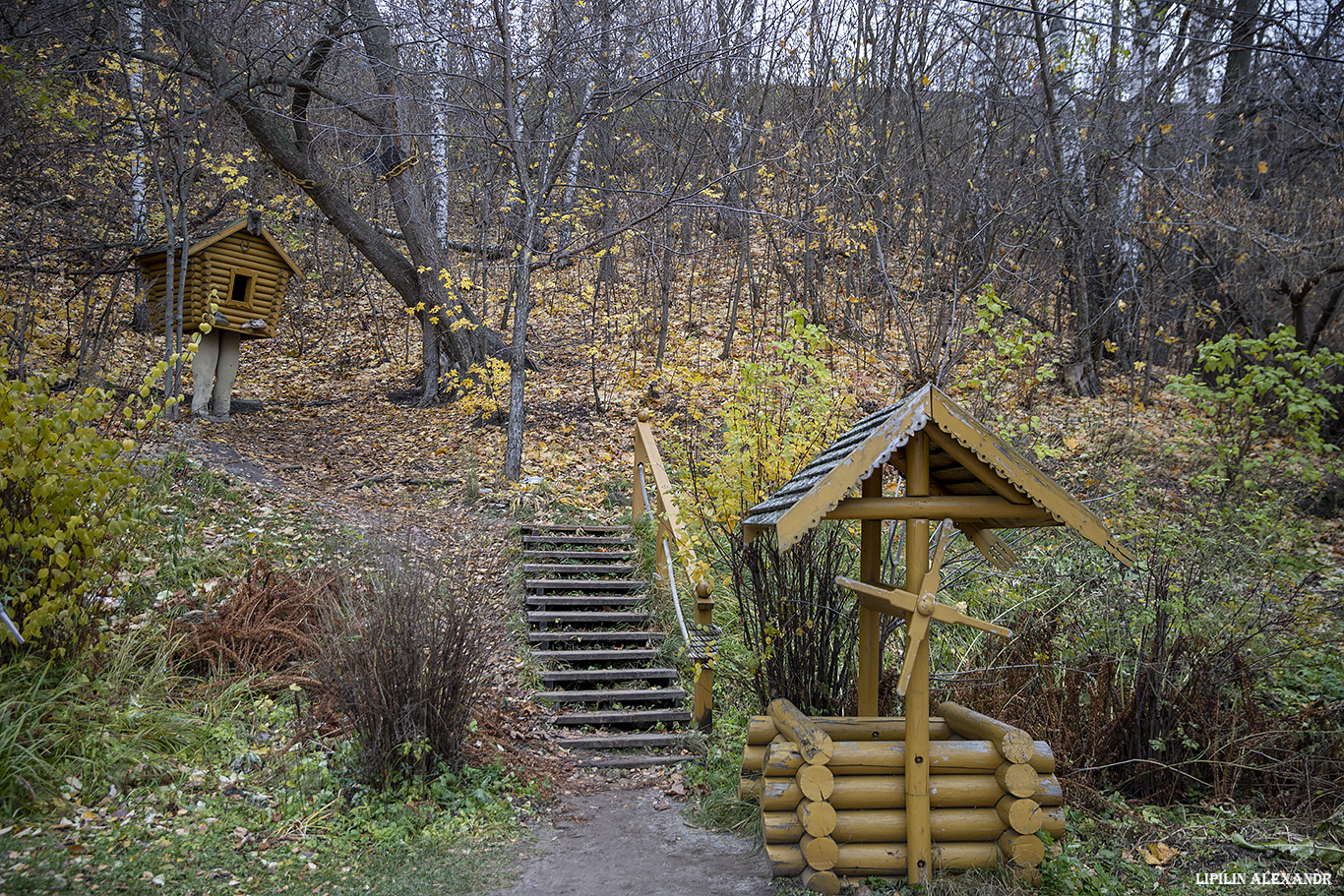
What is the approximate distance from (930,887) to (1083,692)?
2912 millimetres

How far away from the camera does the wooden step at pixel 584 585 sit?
8781 mm

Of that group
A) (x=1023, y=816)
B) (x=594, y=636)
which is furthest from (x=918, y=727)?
(x=594, y=636)

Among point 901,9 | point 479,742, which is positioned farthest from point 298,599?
point 901,9

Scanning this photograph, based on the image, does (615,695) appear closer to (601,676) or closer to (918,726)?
(601,676)

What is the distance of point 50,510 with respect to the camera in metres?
5.05

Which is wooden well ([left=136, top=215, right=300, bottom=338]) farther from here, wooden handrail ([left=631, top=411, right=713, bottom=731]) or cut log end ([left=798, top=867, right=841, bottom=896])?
cut log end ([left=798, top=867, right=841, bottom=896])

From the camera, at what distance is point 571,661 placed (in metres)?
7.80

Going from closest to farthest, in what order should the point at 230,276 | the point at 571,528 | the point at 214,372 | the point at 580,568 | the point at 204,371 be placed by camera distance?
the point at 580,568 < the point at 571,528 < the point at 230,276 < the point at 204,371 < the point at 214,372

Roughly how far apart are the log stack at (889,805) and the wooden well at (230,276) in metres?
11.1

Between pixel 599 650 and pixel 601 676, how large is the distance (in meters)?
0.43

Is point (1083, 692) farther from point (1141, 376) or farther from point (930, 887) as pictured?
point (1141, 376)

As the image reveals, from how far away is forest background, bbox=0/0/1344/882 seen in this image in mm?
9172

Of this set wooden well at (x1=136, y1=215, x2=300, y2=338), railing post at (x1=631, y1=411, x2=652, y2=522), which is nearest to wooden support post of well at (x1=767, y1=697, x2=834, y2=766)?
railing post at (x1=631, y1=411, x2=652, y2=522)

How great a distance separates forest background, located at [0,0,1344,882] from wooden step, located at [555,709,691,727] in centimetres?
60
